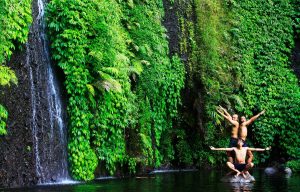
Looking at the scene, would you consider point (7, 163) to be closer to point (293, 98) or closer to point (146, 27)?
point (146, 27)

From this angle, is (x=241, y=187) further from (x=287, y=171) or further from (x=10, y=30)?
(x=287, y=171)

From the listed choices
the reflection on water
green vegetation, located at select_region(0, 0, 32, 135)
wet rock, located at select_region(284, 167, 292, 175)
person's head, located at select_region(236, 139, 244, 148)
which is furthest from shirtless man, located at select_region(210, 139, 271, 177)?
green vegetation, located at select_region(0, 0, 32, 135)

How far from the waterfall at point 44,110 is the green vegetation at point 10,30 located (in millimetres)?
851

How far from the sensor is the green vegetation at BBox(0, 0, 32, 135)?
11195 mm

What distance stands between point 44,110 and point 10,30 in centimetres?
246

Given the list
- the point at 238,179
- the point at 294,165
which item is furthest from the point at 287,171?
the point at 238,179

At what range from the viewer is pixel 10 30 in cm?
1180

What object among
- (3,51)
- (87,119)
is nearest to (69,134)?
(87,119)

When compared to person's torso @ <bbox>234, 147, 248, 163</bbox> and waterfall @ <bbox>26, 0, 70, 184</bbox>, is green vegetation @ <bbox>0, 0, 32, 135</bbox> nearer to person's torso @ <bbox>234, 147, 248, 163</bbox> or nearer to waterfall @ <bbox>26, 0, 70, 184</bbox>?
waterfall @ <bbox>26, 0, 70, 184</bbox>

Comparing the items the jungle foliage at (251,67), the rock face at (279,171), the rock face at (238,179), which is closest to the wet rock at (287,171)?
the rock face at (279,171)

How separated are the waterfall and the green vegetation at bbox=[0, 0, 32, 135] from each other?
851 mm

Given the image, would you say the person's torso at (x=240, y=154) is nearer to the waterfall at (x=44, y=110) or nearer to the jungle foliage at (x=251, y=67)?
the waterfall at (x=44, y=110)

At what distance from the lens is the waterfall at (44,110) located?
12883mm

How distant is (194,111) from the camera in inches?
800
